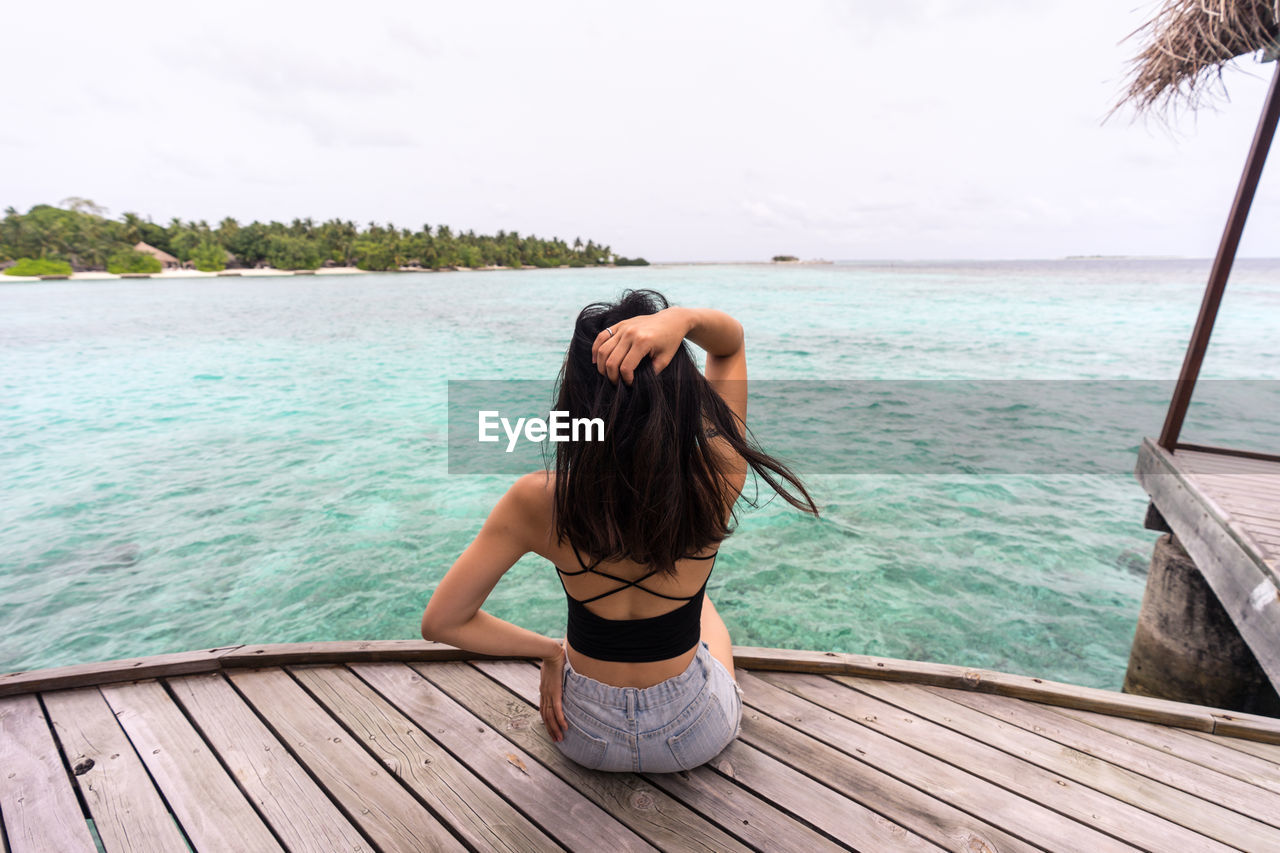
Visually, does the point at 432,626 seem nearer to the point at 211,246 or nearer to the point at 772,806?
the point at 772,806

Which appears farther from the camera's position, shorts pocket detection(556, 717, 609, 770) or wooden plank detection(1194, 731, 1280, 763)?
wooden plank detection(1194, 731, 1280, 763)

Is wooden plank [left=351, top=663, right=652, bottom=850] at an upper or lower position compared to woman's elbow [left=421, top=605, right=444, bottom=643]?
lower

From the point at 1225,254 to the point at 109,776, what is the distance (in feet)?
18.8

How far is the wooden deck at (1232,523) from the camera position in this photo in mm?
2496

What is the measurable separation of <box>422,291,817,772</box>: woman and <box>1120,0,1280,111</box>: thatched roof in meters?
3.80

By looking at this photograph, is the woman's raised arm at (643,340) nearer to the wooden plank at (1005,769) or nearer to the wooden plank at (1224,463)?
the wooden plank at (1005,769)

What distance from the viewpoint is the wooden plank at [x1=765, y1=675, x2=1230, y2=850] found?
1.58 metres

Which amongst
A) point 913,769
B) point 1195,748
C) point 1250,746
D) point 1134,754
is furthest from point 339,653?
point 1250,746

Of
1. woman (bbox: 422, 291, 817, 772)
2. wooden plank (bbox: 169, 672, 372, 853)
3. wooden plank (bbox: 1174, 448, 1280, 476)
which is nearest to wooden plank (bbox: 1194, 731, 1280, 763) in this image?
woman (bbox: 422, 291, 817, 772)

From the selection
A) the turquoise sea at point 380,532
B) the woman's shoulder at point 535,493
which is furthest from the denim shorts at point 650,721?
the turquoise sea at point 380,532

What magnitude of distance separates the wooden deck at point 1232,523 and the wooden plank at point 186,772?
11.6 ft

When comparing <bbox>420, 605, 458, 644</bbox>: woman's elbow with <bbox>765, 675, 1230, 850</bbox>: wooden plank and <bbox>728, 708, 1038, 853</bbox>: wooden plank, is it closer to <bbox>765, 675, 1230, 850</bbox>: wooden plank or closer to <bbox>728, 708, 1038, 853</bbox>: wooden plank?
<bbox>728, 708, 1038, 853</bbox>: wooden plank

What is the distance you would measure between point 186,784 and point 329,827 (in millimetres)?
483

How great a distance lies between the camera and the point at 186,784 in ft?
5.56
